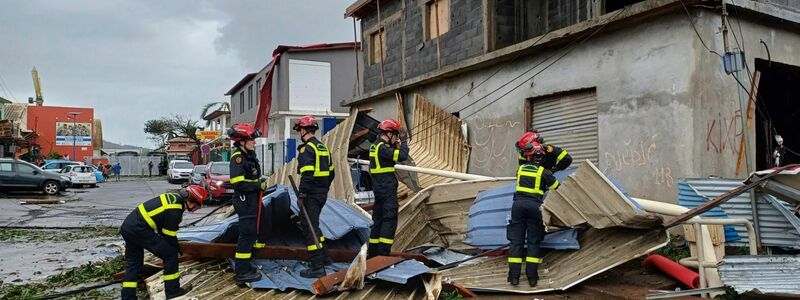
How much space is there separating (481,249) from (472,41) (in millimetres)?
6440

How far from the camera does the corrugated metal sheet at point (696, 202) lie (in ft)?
20.1

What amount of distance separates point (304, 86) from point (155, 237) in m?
23.6

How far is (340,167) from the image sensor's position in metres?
9.49

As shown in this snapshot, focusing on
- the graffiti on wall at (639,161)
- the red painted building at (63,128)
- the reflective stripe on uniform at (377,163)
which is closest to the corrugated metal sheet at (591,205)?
the reflective stripe on uniform at (377,163)

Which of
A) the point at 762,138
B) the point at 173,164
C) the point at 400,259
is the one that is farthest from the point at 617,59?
the point at 173,164

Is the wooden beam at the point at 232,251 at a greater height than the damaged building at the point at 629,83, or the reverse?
the damaged building at the point at 629,83

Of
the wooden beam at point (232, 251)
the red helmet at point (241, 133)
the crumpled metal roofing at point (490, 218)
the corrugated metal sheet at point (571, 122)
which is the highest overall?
the corrugated metal sheet at point (571, 122)

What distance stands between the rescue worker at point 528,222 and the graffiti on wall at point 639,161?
278 cm

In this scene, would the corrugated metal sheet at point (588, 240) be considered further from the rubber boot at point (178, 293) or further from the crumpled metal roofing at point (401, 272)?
the rubber boot at point (178, 293)

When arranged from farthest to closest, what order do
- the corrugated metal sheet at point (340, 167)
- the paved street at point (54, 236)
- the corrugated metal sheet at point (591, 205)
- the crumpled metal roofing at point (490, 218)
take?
the corrugated metal sheet at point (340, 167), the paved street at point (54, 236), the crumpled metal roofing at point (490, 218), the corrugated metal sheet at point (591, 205)

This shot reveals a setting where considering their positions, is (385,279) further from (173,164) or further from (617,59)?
(173,164)

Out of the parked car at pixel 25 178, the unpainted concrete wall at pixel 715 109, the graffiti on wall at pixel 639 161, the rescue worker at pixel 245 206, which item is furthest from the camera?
the parked car at pixel 25 178

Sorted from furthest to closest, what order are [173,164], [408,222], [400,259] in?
[173,164] → [408,222] → [400,259]

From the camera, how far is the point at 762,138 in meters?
9.49
